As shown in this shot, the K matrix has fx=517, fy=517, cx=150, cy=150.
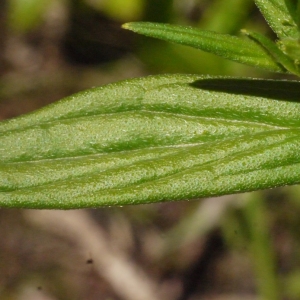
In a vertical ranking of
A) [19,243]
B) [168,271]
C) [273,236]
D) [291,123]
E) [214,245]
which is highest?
[291,123]

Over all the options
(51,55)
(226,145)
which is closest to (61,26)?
(51,55)

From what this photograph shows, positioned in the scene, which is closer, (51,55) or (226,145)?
(226,145)

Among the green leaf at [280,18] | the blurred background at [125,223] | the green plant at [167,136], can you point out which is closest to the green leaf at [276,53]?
the green plant at [167,136]

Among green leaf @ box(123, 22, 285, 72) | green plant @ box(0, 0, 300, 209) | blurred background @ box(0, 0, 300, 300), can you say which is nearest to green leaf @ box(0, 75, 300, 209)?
green plant @ box(0, 0, 300, 209)

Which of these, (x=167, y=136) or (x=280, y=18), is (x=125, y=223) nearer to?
(x=167, y=136)

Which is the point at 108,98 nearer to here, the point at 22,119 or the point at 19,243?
the point at 22,119

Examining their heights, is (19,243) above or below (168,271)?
below
